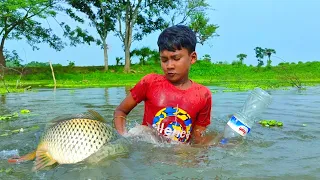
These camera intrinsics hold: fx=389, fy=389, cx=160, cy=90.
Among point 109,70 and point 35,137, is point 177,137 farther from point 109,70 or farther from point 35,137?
point 109,70

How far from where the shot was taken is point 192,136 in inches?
154

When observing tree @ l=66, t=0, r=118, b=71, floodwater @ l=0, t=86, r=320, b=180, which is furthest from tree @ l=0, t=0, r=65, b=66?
floodwater @ l=0, t=86, r=320, b=180

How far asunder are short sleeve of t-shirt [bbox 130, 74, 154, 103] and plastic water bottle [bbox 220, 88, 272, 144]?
34.4 inches

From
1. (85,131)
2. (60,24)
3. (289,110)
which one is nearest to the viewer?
(85,131)

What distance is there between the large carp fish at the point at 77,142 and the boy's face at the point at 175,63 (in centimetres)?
105

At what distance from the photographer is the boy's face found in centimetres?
362

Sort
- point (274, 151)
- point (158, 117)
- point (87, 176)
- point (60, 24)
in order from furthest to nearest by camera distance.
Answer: point (60, 24) < point (158, 117) < point (274, 151) < point (87, 176)

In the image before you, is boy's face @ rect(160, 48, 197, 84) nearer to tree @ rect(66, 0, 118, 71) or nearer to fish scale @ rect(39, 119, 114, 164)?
fish scale @ rect(39, 119, 114, 164)

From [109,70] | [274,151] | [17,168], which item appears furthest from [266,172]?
[109,70]

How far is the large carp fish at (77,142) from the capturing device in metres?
2.67

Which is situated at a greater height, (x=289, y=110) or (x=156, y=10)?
(x=156, y=10)

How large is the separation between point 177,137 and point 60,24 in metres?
28.5

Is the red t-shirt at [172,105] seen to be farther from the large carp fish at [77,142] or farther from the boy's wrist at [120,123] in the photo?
the large carp fish at [77,142]

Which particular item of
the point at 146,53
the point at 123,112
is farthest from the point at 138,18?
the point at 123,112
